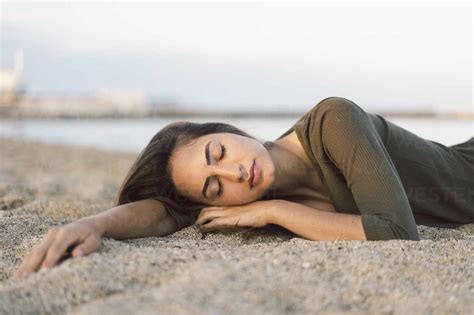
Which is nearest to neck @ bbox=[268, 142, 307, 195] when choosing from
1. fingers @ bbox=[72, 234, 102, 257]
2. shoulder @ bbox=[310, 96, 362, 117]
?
shoulder @ bbox=[310, 96, 362, 117]

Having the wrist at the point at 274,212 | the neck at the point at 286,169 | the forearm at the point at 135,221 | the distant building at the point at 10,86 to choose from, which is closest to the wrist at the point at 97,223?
the forearm at the point at 135,221

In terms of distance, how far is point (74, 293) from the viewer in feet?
4.67

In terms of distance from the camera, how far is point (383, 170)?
208 centimetres

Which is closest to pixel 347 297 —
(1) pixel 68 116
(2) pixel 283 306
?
(2) pixel 283 306

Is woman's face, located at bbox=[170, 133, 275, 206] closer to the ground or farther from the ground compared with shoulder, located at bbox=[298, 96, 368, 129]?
closer to the ground

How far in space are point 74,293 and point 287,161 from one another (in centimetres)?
127

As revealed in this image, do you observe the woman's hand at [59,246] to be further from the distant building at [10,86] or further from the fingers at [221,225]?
the distant building at [10,86]

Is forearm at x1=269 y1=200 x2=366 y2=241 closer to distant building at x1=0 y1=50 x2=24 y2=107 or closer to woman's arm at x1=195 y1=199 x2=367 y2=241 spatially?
woman's arm at x1=195 y1=199 x2=367 y2=241

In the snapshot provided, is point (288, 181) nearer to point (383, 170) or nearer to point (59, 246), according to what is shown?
point (383, 170)

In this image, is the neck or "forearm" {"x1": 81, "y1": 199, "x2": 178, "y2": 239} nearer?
"forearm" {"x1": 81, "y1": 199, "x2": 178, "y2": 239}

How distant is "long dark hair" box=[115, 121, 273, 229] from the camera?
2387 millimetres

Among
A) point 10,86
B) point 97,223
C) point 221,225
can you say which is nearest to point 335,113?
point 221,225

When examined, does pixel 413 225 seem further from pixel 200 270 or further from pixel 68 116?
pixel 68 116

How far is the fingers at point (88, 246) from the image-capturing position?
1683mm
